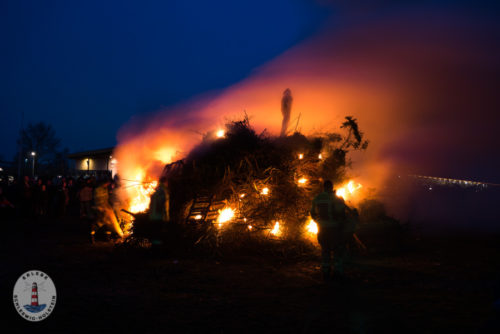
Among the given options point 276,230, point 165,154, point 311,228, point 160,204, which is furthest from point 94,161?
point 311,228

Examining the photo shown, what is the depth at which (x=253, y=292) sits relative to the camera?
614 cm

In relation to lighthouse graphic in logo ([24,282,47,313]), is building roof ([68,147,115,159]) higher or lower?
higher

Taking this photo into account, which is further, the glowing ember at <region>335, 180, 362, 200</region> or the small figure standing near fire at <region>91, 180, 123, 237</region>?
the glowing ember at <region>335, 180, 362, 200</region>

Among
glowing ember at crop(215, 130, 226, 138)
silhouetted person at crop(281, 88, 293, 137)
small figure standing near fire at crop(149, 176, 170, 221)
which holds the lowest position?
small figure standing near fire at crop(149, 176, 170, 221)

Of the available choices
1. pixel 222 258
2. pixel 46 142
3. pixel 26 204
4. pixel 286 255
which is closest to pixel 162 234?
pixel 222 258

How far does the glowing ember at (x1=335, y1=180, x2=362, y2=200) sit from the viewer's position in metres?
11.8

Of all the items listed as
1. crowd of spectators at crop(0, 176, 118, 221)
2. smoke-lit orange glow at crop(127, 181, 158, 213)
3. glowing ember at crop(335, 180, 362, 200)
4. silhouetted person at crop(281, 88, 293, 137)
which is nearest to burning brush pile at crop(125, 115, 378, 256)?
glowing ember at crop(335, 180, 362, 200)

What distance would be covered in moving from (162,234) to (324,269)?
4.02 m

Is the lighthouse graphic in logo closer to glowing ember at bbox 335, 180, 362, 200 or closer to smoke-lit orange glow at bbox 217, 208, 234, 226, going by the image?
smoke-lit orange glow at bbox 217, 208, 234, 226

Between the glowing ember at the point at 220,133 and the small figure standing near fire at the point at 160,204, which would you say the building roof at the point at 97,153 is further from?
the small figure standing near fire at the point at 160,204

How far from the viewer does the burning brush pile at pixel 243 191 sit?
366 inches

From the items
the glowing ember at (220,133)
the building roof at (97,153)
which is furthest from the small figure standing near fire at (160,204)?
the building roof at (97,153)

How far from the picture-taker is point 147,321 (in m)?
4.79

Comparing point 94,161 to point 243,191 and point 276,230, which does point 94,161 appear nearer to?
point 243,191
